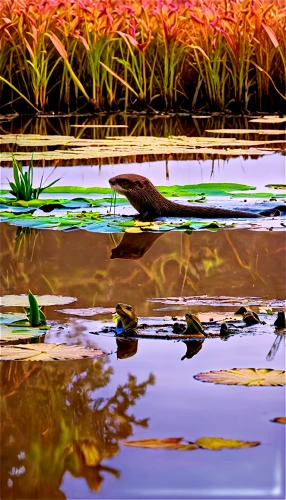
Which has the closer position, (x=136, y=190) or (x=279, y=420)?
(x=279, y=420)

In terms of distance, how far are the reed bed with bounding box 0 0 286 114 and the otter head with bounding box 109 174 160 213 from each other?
5551 mm

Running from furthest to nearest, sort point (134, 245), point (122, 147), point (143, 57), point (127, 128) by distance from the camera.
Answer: point (143, 57) → point (127, 128) → point (122, 147) → point (134, 245)

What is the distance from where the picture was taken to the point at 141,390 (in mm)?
2188

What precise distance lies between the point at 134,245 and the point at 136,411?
6.55ft

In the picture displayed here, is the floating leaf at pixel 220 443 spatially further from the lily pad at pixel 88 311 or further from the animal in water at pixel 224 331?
the lily pad at pixel 88 311

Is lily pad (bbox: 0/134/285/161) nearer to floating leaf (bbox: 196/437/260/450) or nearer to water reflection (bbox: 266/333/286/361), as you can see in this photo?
water reflection (bbox: 266/333/286/361)

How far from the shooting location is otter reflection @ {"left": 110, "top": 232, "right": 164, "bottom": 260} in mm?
3812

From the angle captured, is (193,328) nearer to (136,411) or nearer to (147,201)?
(136,411)

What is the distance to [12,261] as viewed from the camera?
3.70 meters

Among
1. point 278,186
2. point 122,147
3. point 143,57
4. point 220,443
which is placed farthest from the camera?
point 143,57

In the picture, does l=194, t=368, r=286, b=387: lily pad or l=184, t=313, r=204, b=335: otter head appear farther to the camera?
l=184, t=313, r=204, b=335: otter head

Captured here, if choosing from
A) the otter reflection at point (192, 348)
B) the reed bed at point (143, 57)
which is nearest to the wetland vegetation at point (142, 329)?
the otter reflection at point (192, 348)

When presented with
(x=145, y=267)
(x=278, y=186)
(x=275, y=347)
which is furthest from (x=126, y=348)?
(x=278, y=186)

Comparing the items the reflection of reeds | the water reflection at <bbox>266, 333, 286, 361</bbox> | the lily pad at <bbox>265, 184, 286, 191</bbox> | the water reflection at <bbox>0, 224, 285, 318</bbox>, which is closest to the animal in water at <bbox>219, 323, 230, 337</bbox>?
the water reflection at <bbox>266, 333, 286, 361</bbox>
